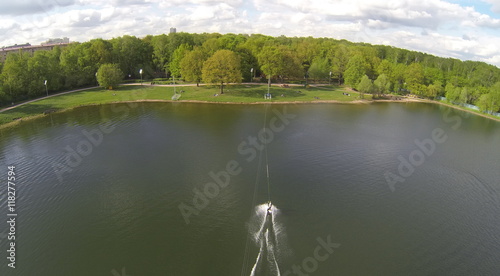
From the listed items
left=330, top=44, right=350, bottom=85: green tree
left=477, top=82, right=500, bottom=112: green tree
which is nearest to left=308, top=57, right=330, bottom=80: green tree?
left=330, top=44, right=350, bottom=85: green tree

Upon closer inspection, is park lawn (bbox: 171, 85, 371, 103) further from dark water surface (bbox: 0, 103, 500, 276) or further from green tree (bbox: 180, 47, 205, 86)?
dark water surface (bbox: 0, 103, 500, 276)

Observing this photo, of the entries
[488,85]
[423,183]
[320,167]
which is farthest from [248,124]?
[488,85]

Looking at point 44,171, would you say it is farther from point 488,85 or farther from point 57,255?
point 488,85

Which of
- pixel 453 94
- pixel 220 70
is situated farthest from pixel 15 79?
pixel 453 94

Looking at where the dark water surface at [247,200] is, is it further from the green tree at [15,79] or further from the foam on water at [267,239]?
the green tree at [15,79]

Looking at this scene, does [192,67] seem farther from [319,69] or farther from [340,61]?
[340,61]

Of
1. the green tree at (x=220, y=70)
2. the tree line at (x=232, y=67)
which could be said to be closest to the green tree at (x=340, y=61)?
the tree line at (x=232, y=67)
